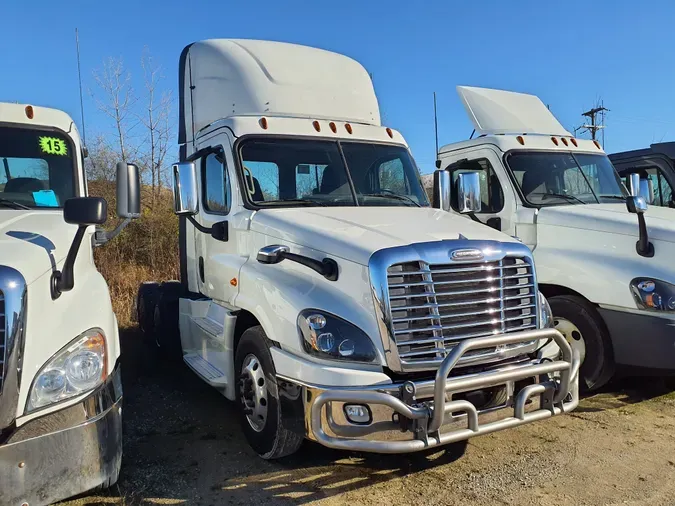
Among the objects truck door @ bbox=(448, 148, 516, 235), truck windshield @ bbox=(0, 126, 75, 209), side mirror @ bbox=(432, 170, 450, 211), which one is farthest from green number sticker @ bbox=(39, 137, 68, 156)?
truck door @ bbox=(448, 148, 516, 235)

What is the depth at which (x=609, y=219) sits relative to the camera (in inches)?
223

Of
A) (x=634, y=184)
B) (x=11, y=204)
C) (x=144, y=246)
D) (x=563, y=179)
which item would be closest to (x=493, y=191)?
(x=563, y=179)

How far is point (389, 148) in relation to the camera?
5.44 metres

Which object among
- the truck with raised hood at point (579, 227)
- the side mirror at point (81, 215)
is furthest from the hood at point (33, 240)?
the truck with raised hood at point (579, 227)

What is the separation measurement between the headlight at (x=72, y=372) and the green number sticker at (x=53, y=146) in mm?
2284

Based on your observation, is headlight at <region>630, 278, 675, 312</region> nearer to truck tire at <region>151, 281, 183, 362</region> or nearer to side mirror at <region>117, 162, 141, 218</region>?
side mirror at <region>117, 162, 141, 218</region>

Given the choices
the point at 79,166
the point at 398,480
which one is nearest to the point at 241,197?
the point at 79,166

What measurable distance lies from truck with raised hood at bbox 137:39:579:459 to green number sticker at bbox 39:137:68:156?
3.35ft

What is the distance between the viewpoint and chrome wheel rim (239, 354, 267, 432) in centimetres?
410

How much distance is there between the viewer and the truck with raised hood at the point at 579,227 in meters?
5.21

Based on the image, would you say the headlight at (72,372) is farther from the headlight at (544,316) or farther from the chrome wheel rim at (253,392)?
the headlight at (544,316)

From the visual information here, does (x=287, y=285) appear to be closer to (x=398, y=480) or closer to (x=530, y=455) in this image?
(x=398, y=480)

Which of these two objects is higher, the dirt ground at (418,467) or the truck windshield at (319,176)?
the truck windshield at (319,176)

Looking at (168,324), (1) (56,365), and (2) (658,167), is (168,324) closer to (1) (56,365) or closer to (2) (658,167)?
(1) (56,365)
